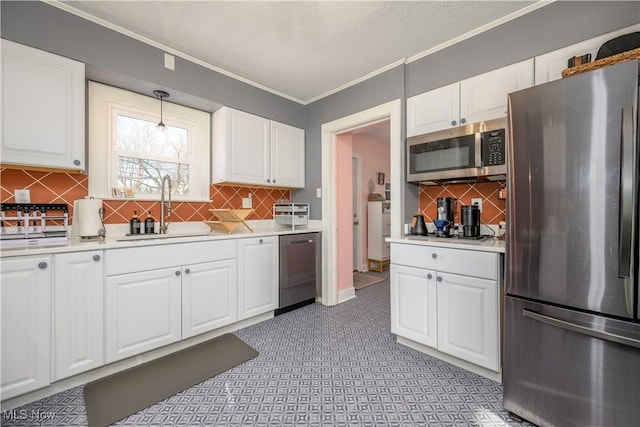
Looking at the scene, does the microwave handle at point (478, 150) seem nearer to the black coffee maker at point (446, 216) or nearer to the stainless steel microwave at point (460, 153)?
the stainless steel microwave at point (460, 153)

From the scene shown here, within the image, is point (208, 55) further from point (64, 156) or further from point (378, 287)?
point (378, 287)

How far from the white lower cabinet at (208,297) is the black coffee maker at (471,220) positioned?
6.57 ft

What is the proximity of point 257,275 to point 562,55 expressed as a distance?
292 cm

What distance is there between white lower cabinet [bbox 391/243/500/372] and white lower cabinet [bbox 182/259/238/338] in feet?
4.74

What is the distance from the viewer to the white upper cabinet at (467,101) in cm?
199

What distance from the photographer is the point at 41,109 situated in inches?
70.8

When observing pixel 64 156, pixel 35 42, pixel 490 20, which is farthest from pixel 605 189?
pixel 35 42

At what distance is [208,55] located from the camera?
248 centimetres

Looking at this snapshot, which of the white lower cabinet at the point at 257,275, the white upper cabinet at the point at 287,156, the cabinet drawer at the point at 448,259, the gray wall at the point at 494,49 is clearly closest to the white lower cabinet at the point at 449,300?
the cabinet drawer at the point at 448,259

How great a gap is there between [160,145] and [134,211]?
0.70 m

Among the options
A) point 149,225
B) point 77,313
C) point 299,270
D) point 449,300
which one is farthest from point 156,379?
point 449,300

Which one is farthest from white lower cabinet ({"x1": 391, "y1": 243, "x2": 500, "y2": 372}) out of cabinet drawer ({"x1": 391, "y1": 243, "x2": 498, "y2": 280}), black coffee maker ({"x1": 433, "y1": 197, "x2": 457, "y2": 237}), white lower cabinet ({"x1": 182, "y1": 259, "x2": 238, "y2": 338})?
white lower cabinet ({"x1": 182, "y1": 259, "x2": 238, "y2": 338})

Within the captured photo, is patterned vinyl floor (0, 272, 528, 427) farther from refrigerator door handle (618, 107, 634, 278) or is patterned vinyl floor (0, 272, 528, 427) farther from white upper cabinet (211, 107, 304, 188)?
white upper cabinet (211, 107, 304, 188)

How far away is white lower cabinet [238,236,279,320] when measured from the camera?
8.40 feet
